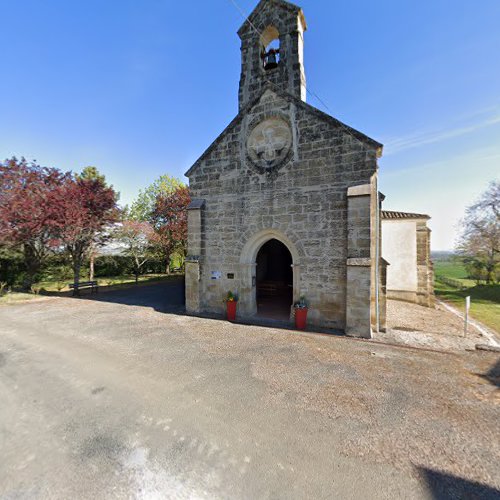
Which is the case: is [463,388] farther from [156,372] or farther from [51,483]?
[51,483]

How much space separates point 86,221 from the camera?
13.3 m

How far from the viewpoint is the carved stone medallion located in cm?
803

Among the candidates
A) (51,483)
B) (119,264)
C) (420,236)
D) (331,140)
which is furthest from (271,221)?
(119,264)

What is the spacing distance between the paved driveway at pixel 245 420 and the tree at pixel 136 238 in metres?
13.7

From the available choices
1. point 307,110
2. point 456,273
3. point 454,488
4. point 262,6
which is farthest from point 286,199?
point 456,273

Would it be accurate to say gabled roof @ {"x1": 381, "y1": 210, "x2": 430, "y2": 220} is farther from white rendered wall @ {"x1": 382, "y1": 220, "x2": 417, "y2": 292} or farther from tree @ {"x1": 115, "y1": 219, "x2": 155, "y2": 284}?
tree @ {"x1": 115, "y1": 219, "x2": 155, "y2": 284}

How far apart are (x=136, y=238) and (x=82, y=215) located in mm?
6739

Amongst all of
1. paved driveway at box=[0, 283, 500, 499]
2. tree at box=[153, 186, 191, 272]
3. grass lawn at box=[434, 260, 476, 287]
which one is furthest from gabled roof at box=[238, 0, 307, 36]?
grass lawn at box=[434, 260, 476, 287]

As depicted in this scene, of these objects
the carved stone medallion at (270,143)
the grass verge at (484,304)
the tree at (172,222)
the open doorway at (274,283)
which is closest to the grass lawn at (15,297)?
the tree at (172,222)

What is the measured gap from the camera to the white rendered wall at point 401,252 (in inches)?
500

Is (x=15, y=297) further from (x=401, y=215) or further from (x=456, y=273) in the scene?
(x=456, y=273)

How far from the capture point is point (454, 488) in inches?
92.3

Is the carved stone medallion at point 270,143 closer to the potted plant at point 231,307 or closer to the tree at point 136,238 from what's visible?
the potted plant at point 231,307

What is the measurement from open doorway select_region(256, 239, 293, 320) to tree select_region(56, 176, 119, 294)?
9.44m
